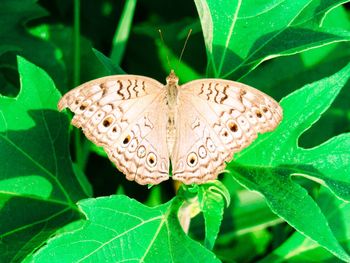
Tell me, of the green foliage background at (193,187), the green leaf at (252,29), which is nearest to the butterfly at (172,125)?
the green foliage background at (193,187)

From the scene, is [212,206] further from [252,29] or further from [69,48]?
[69,48]

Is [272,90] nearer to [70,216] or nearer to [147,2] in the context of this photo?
[147,2]

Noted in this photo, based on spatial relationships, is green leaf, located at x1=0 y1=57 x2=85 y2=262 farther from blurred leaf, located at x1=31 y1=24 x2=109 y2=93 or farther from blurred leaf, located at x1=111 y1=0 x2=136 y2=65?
blurred leaf, located at x1=31 y1=24 x2=109 y2=93

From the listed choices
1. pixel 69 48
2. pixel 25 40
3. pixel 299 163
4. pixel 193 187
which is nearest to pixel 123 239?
pixel 193 187

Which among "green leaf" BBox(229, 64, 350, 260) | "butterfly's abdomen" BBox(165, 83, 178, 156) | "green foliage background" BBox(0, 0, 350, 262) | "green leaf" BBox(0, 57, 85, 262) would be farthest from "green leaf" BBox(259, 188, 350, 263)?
"green leaf" BBox(0, 57, 85, 262)

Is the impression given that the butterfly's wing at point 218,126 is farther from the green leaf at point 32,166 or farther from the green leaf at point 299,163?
the green leaf at point 32,166

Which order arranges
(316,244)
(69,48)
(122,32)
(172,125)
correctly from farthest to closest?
(69,48) → (122,32) → (316,244) → (172,125)

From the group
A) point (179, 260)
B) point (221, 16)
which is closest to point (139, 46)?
point (221, 16)
